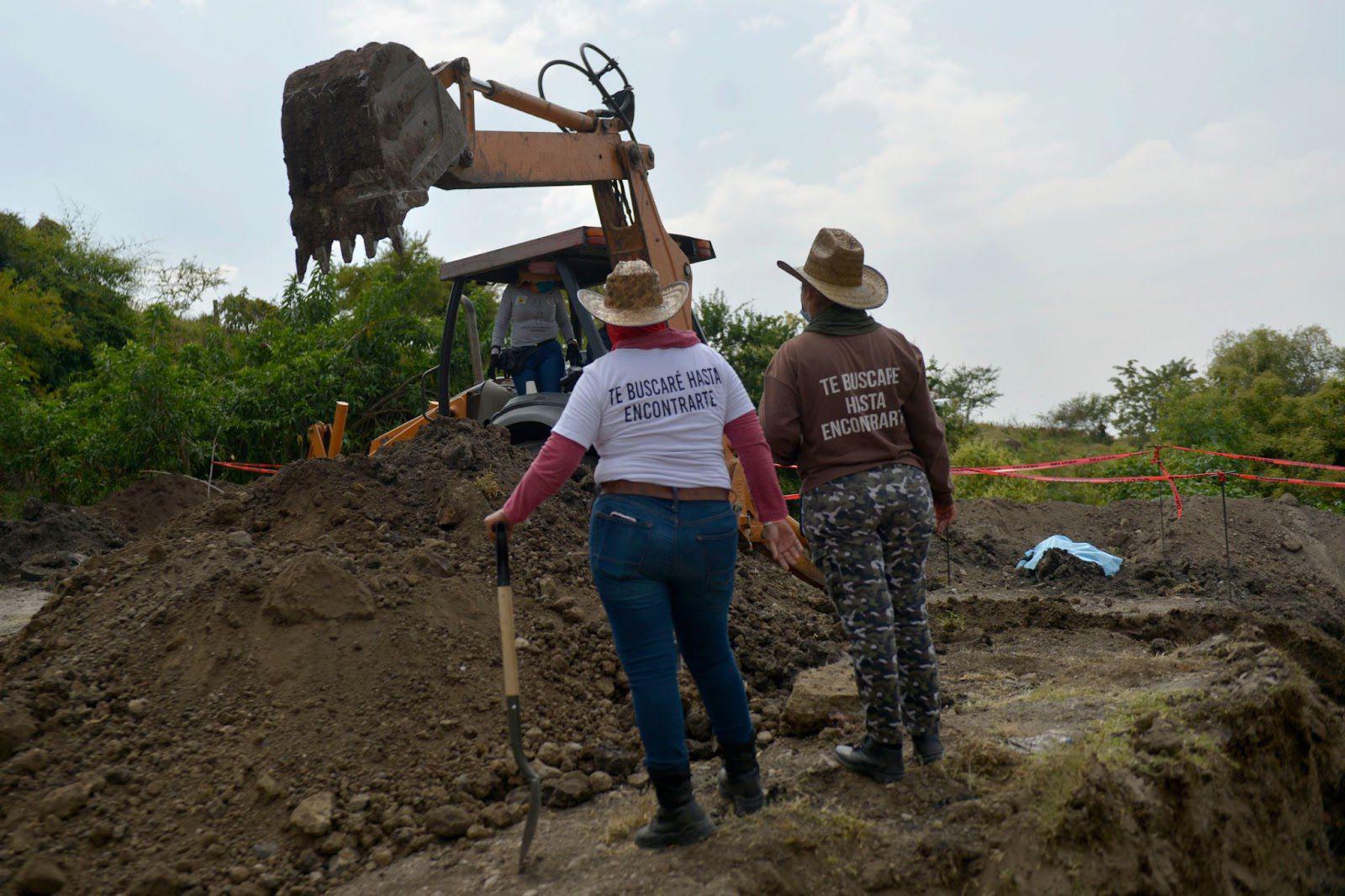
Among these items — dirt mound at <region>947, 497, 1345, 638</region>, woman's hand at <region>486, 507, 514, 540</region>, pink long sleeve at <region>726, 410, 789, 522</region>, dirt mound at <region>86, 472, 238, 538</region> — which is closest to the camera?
woman's hand at <region>486, 507, 514, 540</region>

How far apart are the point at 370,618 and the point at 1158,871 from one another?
3399 mm

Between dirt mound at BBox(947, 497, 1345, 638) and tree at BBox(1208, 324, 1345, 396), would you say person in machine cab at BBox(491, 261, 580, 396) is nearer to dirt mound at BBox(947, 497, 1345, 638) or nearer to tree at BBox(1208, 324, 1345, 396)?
dirt mound at BBox(947, 497, 1345, 638)

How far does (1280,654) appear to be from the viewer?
5.02 m

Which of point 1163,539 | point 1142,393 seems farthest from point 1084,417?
point 1163,539

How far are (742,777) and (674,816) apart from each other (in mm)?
333

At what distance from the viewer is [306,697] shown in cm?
465

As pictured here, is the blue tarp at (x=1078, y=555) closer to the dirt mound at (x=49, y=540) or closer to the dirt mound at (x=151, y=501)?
the dirt mound at (x=151, y=501)

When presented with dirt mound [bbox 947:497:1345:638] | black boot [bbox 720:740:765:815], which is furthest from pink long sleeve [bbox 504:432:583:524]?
dirt mound [bbox 947:497:1345:638]

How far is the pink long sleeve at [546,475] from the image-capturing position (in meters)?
3.49

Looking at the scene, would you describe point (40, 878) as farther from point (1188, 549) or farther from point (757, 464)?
point (1188, 549)

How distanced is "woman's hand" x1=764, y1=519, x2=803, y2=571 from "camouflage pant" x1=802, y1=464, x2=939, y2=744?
20 centimetres

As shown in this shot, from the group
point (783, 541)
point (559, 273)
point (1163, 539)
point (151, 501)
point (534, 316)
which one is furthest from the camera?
point (151, 501)

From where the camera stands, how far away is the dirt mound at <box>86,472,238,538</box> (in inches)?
551

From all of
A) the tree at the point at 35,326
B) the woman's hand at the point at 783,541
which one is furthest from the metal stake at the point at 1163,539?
the tree at the point at 35,326
